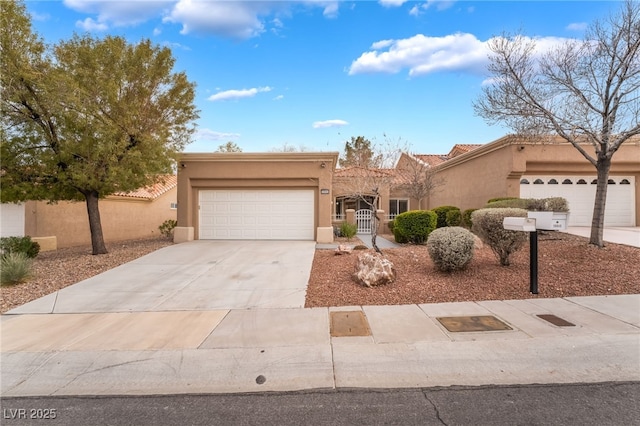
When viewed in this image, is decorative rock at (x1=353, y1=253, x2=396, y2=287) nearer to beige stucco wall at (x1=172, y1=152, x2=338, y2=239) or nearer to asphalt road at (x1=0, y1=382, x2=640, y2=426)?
asphalt road at (x1=0, y1=382, x2=640, y2=426)

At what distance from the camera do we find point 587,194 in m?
15.7

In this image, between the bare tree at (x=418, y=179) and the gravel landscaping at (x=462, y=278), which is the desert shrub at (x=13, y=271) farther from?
the bare tree at (x=418, y=179)

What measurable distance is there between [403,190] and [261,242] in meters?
12.1

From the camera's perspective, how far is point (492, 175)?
52.2ft

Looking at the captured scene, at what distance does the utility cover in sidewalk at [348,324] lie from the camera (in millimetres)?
4977

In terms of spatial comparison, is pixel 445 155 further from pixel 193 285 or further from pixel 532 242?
pixel 193 285

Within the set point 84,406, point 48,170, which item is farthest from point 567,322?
point 48,170

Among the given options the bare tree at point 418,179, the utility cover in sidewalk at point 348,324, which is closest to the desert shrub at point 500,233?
the utility cover in sidewalk at point 348,324

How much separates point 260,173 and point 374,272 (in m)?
8.59

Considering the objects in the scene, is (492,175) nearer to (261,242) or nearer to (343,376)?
(261,242)

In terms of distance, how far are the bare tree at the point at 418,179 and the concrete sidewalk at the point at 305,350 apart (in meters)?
15.4

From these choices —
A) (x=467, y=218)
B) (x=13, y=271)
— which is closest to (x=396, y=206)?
(x=467, y=218)

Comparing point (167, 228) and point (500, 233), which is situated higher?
point (500, 233)

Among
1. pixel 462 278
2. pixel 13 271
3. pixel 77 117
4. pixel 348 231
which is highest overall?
pixel 77 117
